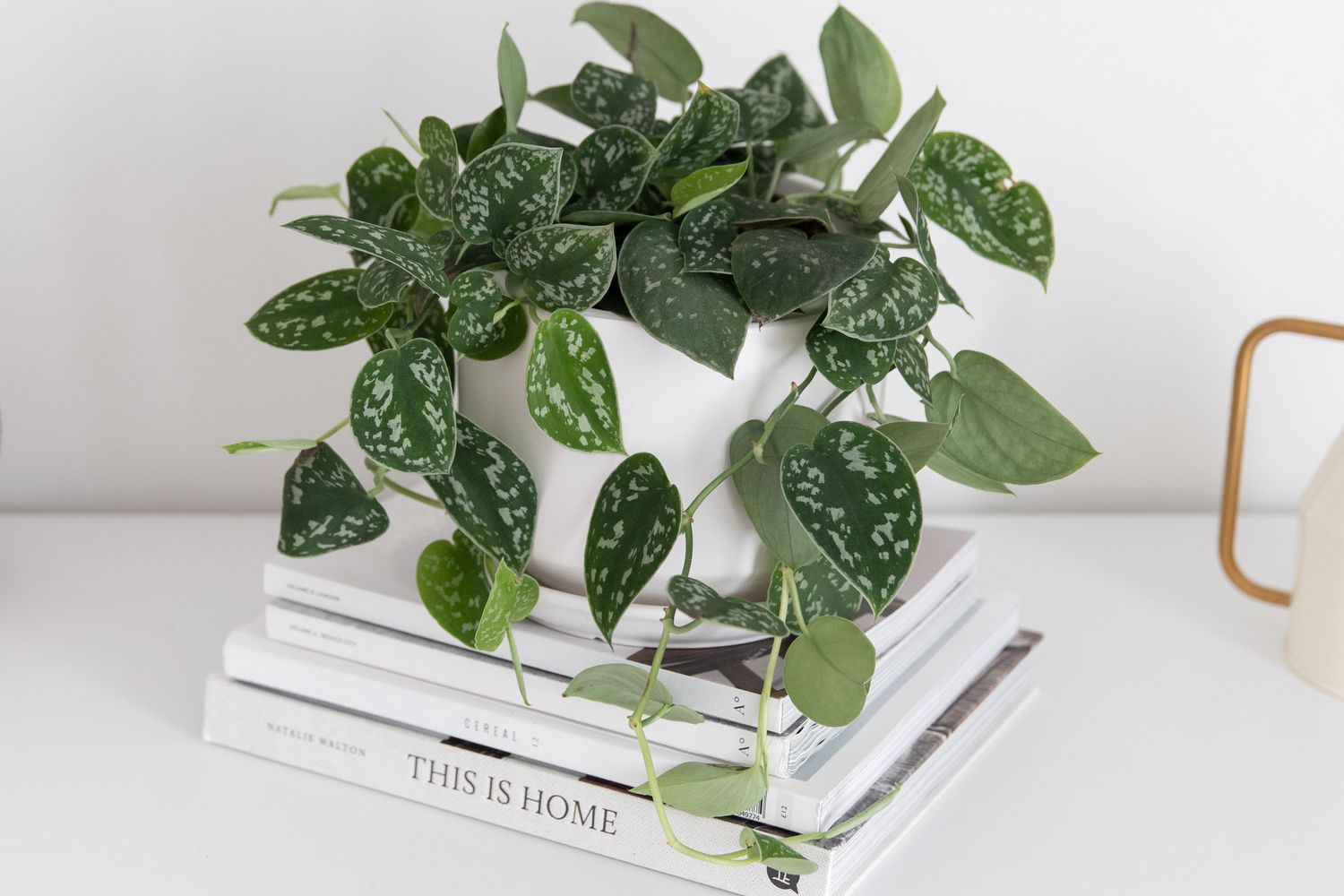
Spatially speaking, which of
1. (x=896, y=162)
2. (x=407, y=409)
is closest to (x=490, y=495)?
(x=407, y=409)

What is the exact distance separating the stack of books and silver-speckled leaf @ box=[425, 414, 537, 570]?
0.09m

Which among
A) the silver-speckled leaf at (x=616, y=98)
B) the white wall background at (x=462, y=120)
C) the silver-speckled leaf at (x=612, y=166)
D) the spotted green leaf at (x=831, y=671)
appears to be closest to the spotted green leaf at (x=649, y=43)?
the silver-speckled leaf at (x=616, y=98)

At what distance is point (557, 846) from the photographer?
2.35 feet

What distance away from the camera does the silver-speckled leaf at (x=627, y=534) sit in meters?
0.62

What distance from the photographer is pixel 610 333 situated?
661 mm

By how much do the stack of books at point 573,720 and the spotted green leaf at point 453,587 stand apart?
0.03 m

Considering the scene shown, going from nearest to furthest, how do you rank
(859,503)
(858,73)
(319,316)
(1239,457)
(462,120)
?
(859,503), (319,316), (858,73), (1239,457), (462,120)

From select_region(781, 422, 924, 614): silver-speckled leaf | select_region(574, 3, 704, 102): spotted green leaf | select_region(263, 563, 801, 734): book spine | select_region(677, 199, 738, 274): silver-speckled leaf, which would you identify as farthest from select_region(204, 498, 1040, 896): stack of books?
select_region(574, 3, 704, 102): spotted green leaf

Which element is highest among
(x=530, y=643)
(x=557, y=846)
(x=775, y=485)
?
(x=775, y=485)

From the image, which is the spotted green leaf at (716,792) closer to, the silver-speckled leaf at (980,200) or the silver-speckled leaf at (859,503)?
the silver-speckled leaf at (859,503)

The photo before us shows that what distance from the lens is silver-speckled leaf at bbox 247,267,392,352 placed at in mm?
700

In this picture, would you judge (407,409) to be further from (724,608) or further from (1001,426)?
(1001,426)

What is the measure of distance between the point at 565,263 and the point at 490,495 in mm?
128

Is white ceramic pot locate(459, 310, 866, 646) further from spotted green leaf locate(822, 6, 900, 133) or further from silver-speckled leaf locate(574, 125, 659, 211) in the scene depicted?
spotted green leaf locate(822, 6, 900, 133)
